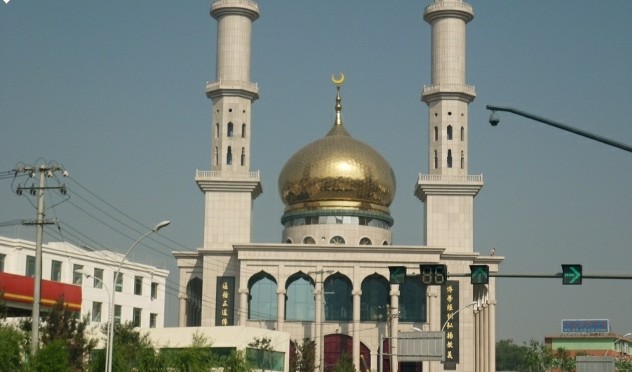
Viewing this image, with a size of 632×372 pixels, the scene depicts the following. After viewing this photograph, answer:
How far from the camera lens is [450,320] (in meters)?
78.7

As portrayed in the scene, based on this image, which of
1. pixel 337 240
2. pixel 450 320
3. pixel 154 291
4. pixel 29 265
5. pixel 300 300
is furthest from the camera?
pixel 154 291

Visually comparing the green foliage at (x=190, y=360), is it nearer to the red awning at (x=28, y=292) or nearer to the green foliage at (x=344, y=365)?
the red awning at (x=28, y=292)

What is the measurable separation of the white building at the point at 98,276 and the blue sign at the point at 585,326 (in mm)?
60508

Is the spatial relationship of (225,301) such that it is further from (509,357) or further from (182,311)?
(509,357)

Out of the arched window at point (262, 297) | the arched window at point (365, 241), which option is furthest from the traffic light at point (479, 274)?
the arched window at point (365, 241)

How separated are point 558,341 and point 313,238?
63.2 metres

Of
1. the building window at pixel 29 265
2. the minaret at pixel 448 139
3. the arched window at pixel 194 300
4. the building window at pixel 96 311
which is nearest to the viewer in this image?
the building window at pixel 29 265

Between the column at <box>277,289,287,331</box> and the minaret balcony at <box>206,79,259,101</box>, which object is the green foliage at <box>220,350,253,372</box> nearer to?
the column at <box>277,289,287,331</box>

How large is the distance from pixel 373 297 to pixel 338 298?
7.30 feet

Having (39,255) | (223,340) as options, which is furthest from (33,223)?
(223,340)

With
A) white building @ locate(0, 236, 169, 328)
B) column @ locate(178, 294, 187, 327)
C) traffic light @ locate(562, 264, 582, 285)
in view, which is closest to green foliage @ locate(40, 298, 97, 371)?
white building @ locate(0, 236, 169, 328)

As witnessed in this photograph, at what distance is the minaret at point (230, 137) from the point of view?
81375 mm

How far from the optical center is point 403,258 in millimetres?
79250

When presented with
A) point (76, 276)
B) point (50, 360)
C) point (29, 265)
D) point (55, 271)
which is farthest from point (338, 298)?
point (50, 360)
